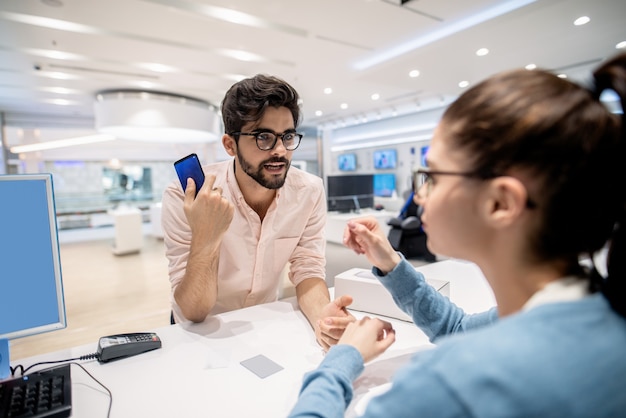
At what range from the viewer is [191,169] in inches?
47.9

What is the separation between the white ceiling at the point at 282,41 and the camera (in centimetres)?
341

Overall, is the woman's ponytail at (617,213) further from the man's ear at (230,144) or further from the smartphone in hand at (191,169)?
the man's ear at (230,144)

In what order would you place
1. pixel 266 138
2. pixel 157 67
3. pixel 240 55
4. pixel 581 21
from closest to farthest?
pixel 266 138 → pixel 581 21 → pixel 240 55 → pixel 157 67

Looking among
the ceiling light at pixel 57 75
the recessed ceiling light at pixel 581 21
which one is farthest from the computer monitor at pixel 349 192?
the ceiling light at pixel 57 75

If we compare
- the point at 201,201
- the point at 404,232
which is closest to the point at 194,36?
the point at 201,201

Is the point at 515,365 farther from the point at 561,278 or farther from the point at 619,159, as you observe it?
the point at 619,159

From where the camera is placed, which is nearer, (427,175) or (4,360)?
(427,175)

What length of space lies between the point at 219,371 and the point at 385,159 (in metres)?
9.82

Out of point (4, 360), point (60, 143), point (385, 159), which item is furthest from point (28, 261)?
point (60, 143)

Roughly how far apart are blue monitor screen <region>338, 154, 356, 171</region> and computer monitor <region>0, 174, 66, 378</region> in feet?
35.4

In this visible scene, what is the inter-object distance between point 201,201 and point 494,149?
0.91 meters

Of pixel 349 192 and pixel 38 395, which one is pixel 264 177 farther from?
pixel 349 192

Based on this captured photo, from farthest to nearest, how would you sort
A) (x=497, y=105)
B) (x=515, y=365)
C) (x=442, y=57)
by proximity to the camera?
(x=442, y=57) < (x=497, y=105) < (x=515, y=365)

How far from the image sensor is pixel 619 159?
18.2 inches
